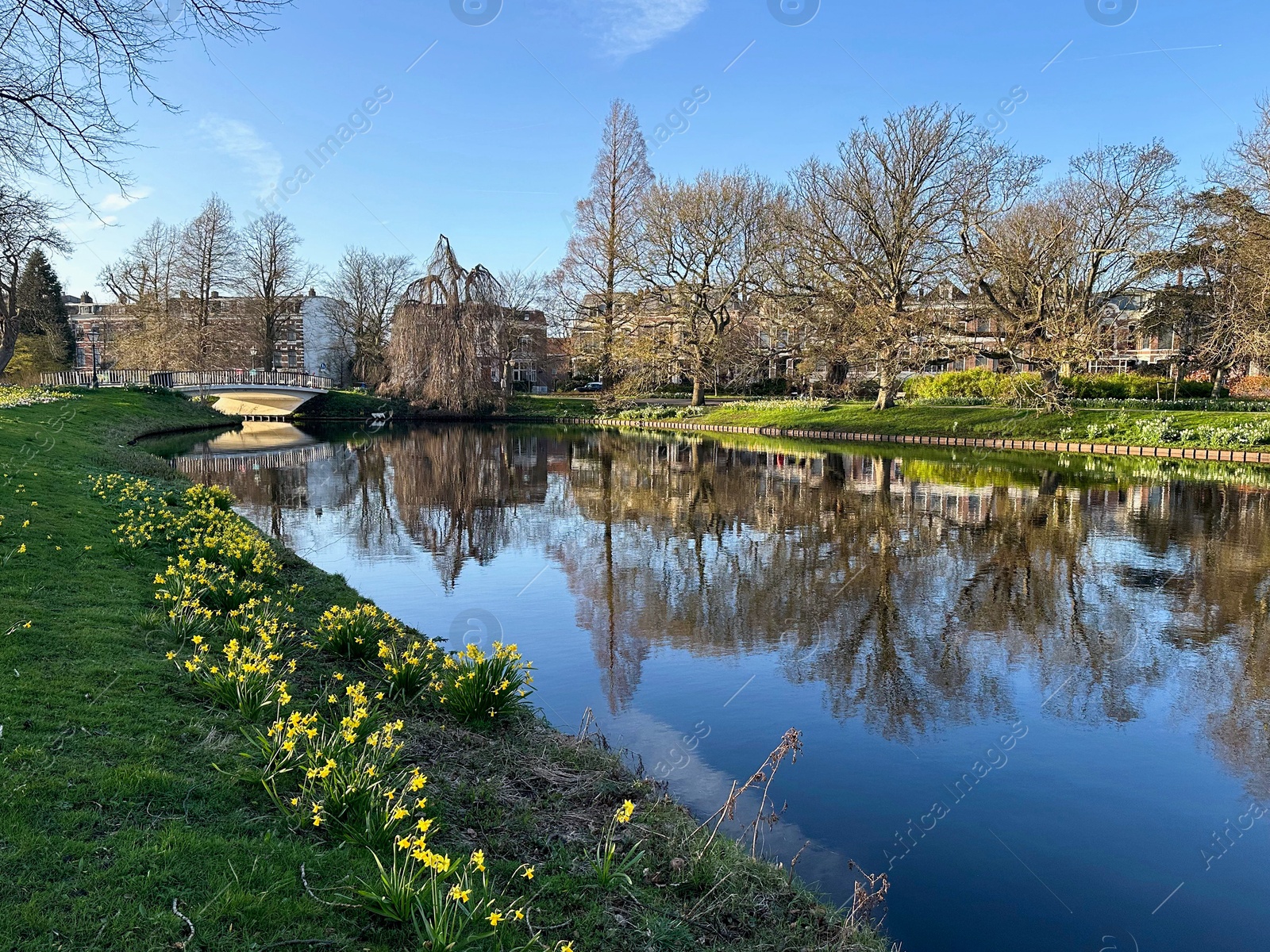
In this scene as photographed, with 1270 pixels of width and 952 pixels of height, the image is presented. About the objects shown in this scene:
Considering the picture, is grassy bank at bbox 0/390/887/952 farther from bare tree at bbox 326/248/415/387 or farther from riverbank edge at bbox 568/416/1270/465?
bare tree at bbox 326/248/415/387

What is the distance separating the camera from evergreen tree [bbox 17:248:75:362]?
41656mm

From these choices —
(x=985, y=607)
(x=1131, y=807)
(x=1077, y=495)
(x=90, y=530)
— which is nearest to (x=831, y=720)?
(x=1131, y=807)

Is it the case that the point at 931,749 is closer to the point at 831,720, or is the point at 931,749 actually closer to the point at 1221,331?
the point at 831,720

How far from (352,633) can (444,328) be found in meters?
37.1

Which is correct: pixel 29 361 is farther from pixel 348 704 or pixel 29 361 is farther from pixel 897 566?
pixel 348 704

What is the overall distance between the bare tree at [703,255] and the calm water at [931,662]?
2426cm

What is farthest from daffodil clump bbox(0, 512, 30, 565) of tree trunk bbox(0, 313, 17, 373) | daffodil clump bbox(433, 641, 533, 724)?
tree trunk bbox(0, 313, 17, 373)

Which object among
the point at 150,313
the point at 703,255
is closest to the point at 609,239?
the point at 703,255

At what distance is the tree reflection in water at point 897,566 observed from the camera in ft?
24.2

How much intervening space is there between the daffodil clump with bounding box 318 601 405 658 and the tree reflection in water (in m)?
2.08

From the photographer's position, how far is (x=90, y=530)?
9492mm

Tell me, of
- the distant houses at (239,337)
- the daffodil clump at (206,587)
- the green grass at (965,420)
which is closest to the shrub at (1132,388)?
the green grass at (965,420)

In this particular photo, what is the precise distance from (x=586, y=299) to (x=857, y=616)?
38848 mm

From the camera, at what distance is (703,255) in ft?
135
